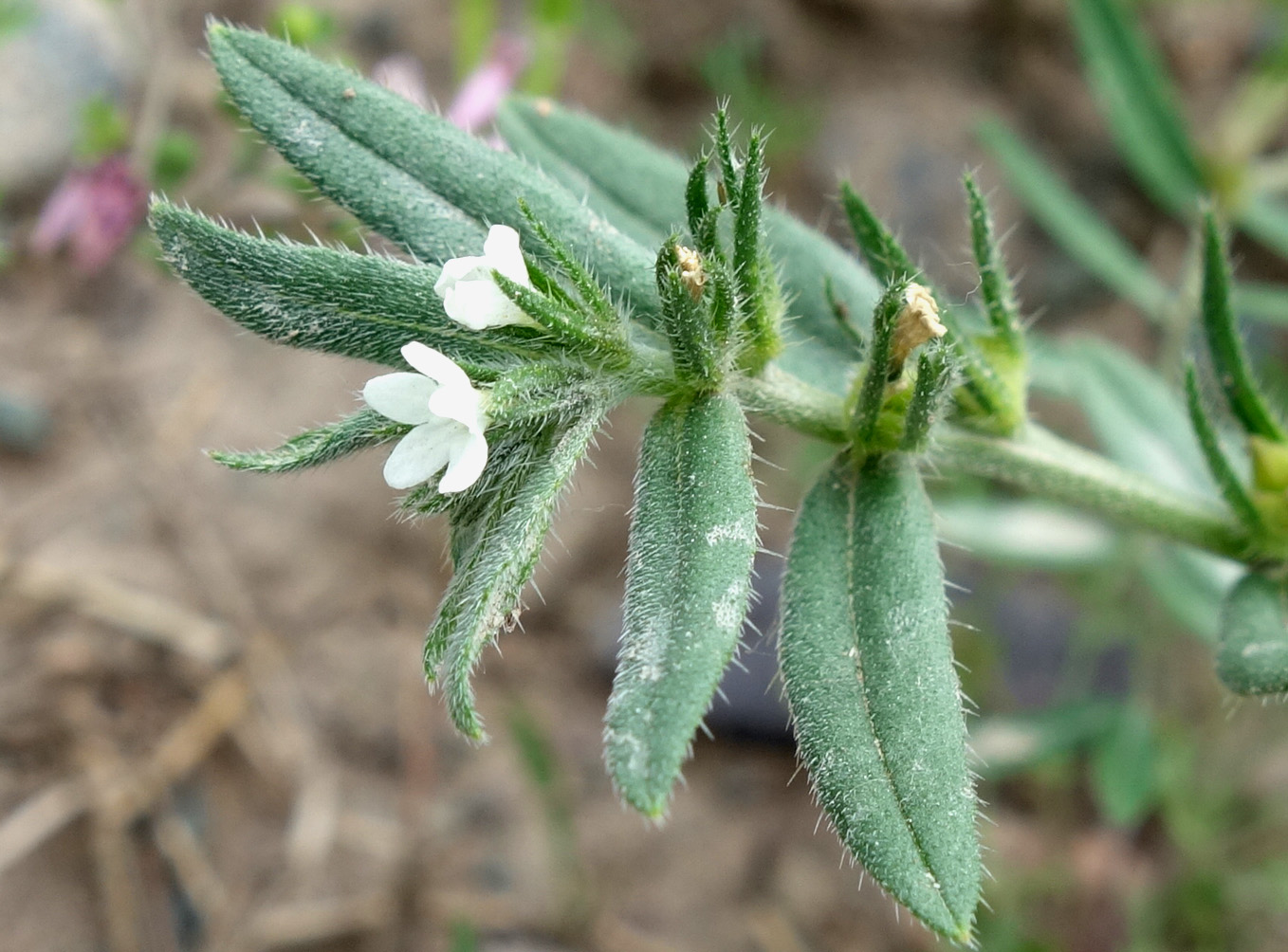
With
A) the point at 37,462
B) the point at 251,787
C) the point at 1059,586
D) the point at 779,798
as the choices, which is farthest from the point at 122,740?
the point at 1059,586

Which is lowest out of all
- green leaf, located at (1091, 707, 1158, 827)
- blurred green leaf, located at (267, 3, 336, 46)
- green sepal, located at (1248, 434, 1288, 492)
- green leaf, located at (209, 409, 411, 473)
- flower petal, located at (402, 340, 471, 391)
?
green leaf, located at (1091, 707, 1158, 827)

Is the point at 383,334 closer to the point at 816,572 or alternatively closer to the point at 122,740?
the point at 816,572

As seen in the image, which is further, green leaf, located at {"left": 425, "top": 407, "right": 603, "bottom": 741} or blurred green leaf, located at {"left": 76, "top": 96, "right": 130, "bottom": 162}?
blurred green leaf, located at {"left": 76, "top": 96, "right": 130, "bottom": 162}

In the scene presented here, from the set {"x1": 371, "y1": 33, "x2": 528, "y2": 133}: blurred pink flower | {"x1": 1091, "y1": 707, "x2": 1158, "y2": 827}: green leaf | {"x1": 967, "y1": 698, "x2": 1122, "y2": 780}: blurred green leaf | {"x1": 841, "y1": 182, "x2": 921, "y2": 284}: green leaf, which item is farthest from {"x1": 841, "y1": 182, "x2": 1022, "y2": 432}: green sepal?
{"x1": 967, "y1": 698, "x2": 1122, "y2": 780}: blurred green leaf

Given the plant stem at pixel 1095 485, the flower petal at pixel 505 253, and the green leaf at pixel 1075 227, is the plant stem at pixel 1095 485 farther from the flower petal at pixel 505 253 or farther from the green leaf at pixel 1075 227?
the green leaf at pixel 1075 227

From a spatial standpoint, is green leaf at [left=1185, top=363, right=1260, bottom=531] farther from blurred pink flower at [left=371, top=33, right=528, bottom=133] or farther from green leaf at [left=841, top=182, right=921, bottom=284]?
blurred pink flower at [left=371, top=33, right=528, bottom=133]

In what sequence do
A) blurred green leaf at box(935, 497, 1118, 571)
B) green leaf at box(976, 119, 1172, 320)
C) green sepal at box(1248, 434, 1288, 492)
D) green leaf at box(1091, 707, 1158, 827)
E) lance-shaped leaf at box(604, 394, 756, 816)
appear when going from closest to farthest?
lance-shaped leaf at box(604, 394, 756, 816), green sepal at box(1248, 434, 1288, 492), green leaf at box(1091, 707, 1158, 827), blurred green leaf at box(935, 497, 1118, 571), green leaf at box(976, 119, 1172, 320)

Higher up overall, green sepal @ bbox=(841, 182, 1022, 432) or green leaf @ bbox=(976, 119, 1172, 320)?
green sepal @ bbox=(841, 182, 1022, 432)

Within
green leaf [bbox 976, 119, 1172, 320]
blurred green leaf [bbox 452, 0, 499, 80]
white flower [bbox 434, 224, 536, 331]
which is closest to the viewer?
white flower [bbox 434, 224, 536, 331]
